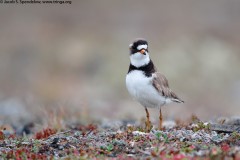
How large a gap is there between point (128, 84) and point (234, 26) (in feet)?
86.5

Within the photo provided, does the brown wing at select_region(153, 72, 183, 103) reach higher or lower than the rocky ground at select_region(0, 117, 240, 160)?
higher

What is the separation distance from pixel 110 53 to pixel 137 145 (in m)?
21.7

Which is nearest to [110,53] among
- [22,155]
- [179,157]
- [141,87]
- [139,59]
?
[139,59]

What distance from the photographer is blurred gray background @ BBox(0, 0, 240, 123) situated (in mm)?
23875

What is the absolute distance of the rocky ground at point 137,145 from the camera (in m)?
9.09

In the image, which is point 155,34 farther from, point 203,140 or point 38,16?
point 203,140

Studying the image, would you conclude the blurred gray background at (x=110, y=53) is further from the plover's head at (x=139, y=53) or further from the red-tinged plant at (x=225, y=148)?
the red-tinged plant at (x=225, y=148)

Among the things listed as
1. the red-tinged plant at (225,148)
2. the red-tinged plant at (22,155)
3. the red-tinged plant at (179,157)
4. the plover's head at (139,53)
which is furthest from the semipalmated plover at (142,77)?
the red-tinged plant at (179,157)

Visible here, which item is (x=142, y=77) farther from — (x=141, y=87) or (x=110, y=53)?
(x=110, y=53)

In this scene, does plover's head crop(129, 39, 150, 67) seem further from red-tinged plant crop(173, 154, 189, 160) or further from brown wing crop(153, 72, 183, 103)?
red-tinged plant crop(173, 154, 189, 160)

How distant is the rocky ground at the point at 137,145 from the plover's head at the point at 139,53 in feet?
4.68

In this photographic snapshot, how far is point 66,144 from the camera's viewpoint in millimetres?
10289

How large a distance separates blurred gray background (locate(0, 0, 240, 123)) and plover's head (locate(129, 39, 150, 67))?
21.0ft

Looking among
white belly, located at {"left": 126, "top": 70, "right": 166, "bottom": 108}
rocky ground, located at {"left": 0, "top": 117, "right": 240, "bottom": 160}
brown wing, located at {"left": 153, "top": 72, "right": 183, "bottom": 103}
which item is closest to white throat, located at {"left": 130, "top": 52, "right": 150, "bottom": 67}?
white belly, located at {"left": 126, "top": 70, "right": 166, "bottom": 108}
